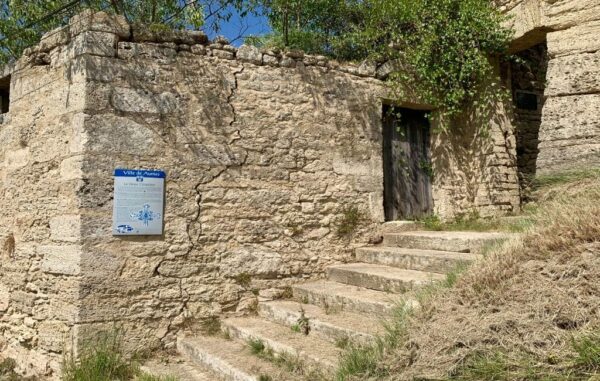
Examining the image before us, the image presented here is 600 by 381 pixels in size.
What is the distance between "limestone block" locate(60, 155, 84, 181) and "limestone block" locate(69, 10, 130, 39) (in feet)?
3.79

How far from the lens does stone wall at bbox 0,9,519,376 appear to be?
15.0 feet

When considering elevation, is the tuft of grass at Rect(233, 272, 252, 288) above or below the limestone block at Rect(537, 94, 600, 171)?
below

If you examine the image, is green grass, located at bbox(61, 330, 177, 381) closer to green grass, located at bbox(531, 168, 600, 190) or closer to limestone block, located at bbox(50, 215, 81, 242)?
limestone block, located at bbox(50, 215, 81, 242)

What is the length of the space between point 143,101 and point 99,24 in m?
0.77

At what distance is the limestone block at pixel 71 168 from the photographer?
4.53 meters

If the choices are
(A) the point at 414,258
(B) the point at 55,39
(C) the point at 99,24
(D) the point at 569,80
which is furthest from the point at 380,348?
(D) the point at 569,80

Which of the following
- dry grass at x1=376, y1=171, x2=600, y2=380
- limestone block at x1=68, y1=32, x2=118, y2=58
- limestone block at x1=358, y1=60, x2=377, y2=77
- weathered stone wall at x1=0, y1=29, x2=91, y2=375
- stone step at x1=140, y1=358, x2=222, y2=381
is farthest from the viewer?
limestone block at x1=358, y1=60, x2=377, y2=77

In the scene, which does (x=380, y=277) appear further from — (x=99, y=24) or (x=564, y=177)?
(x=99, y=24)

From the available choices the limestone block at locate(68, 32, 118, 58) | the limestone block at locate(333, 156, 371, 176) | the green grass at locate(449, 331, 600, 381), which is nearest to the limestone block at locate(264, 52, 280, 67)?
the limestone block at locate(333, 156, 371, 176)

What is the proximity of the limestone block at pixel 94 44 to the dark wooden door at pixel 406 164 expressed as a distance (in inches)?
124

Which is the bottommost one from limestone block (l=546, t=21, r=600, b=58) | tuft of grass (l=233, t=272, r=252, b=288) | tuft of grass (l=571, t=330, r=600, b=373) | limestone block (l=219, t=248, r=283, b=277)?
tuft of grass (l=571, t=330, r=600, b=373)

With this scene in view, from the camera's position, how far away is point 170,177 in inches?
191

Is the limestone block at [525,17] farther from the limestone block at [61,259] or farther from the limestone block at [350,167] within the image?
the limestone block at [61,259]

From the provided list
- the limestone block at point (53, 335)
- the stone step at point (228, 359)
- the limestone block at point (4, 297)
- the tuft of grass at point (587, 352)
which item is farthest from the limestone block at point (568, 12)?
the limestone block at point (4, 297)
